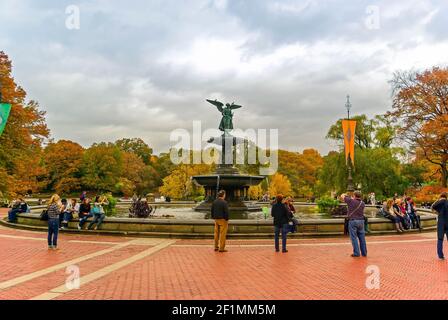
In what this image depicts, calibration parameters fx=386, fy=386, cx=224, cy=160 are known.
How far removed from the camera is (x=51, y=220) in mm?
11797

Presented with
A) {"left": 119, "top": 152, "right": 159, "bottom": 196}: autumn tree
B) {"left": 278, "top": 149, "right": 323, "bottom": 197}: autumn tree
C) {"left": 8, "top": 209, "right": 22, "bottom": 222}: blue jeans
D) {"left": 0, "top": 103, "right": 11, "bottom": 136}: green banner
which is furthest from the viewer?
{"left": 119, "top": 152, "right": 159, "bottom": 196}: autumn tree

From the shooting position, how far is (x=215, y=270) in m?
8.81

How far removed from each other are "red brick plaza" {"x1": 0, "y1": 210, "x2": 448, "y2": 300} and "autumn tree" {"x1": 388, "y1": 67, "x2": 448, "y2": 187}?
17.3 metres

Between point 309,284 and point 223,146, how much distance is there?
1959 cm

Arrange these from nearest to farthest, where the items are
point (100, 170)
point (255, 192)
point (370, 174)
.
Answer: point (370, 174) → point (255, 192) → point (100, 170)

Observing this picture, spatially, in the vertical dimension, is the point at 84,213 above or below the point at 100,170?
below

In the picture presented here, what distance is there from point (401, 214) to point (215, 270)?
1081cm

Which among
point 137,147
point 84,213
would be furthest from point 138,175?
point 84,213

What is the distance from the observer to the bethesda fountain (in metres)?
24.1

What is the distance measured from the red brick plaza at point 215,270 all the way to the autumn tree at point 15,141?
14798 mm

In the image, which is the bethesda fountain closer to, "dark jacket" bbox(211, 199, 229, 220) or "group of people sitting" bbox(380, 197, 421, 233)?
"group of people sitting" bbox(380, 197, 421, 233)

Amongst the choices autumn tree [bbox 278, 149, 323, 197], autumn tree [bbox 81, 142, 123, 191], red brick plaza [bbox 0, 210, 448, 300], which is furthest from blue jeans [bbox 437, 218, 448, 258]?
autumn tree [bbox 81, 142, 123, 191]

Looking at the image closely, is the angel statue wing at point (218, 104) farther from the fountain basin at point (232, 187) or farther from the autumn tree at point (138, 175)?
the autumn tree at point (138, 175)

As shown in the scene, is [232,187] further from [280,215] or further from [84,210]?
[280,215]
